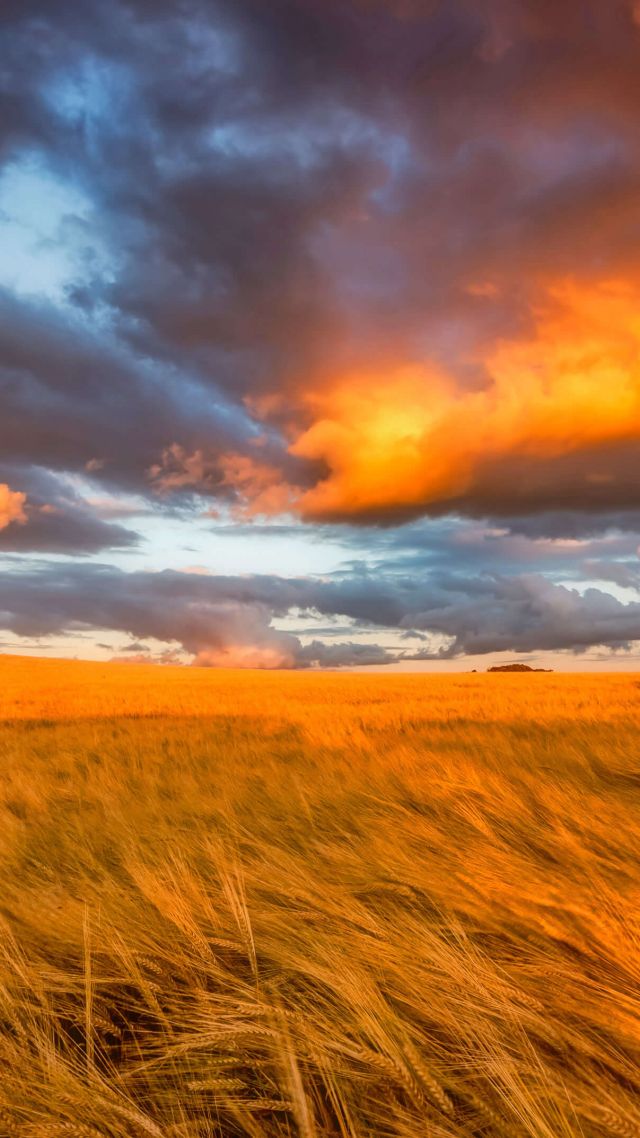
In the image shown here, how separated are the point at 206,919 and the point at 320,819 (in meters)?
1.40

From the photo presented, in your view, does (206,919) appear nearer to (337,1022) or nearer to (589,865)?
(337,1022)

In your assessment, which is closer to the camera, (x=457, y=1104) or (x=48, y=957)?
(x=457, y=1104)

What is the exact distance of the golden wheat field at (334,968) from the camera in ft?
4.26

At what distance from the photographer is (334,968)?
1.67 m

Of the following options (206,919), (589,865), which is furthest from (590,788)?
(206,919)

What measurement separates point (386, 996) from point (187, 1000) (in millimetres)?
480

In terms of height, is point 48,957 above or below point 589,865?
below

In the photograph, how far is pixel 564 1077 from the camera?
4.40ft

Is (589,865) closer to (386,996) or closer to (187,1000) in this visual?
(386,996)

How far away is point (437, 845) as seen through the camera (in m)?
2.60

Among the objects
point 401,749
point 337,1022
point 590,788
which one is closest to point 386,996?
point 337,1022

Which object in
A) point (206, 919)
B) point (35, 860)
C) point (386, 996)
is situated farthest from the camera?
point (35, 860)

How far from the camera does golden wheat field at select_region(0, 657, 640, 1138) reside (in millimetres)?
1298

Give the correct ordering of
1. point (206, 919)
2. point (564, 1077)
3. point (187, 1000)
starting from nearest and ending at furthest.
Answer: point (564, 1077) → point (187, 1000) → point (206, 919)
